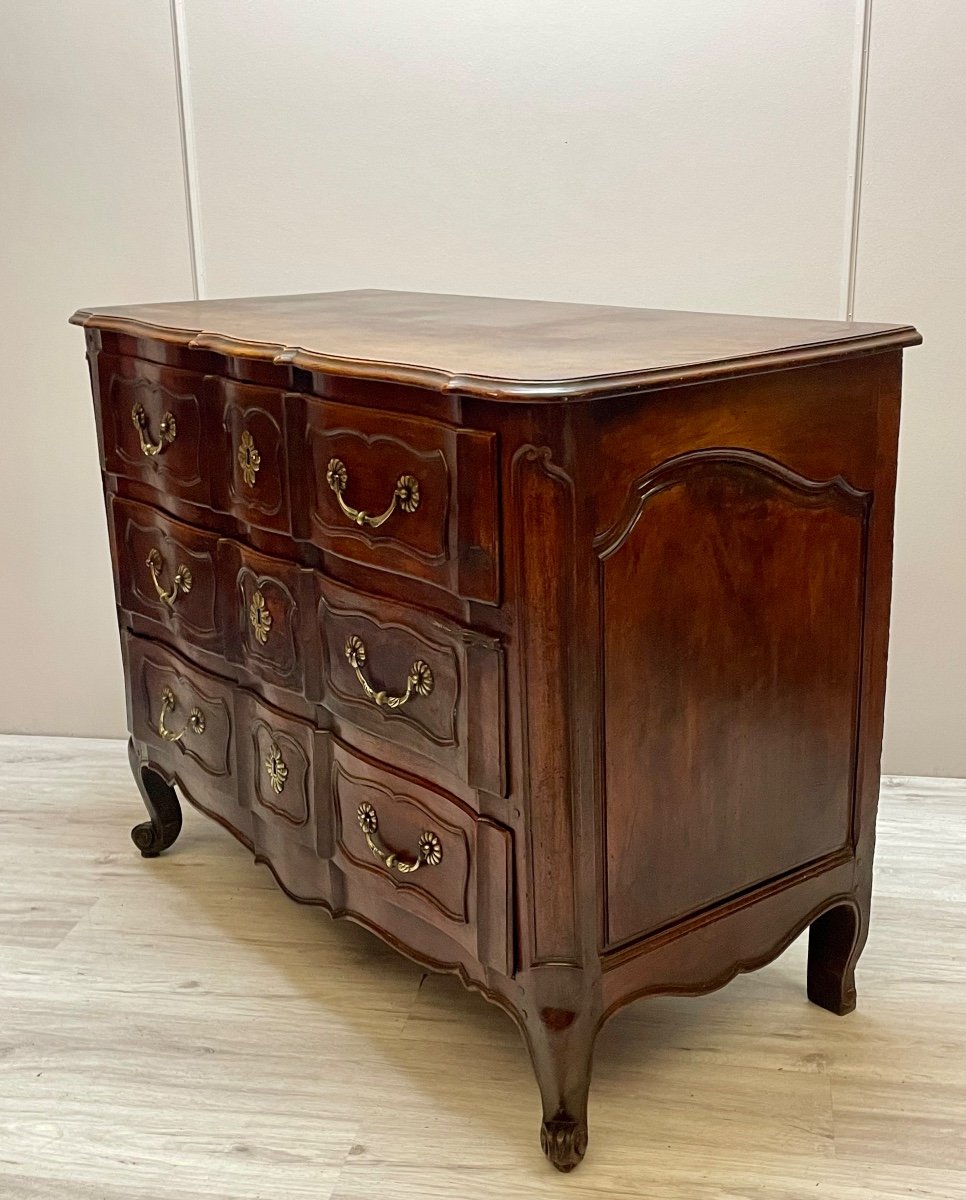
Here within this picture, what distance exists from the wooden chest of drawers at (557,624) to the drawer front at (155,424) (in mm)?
11

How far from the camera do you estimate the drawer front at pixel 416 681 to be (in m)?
1.56

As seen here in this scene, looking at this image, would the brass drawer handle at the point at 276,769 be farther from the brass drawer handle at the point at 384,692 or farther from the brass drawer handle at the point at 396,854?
the brass drawer handle at the point at 384,692

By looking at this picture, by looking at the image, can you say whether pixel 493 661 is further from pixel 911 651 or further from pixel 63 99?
pixel 63 99

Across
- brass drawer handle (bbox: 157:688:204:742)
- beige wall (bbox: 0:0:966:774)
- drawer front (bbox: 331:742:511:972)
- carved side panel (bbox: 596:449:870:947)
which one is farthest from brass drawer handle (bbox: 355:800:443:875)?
beige wall (bbox: 0:0:966:774)

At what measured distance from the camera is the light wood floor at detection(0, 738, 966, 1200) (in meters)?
1.69

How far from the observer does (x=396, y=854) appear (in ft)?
5.93

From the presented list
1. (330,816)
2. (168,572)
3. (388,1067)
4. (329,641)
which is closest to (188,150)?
(168,572)

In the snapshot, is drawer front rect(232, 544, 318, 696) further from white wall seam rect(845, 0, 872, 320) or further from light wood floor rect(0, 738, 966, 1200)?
white wall seam rect(845, 0, 872, 320)

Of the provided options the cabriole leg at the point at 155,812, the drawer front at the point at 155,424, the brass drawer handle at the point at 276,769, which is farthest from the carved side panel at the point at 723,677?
the cabriole leg at the point at 155,812

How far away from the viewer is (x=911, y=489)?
103 inches

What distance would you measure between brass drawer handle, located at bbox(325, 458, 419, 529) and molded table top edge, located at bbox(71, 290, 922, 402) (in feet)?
0.41

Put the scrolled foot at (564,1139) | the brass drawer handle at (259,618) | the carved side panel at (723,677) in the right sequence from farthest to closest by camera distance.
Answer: the brass drawer handle at (259,618) → the scrolled foot at (564,1139) → the carved side panel at (723,677)

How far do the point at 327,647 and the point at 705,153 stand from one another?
Result: 129cm

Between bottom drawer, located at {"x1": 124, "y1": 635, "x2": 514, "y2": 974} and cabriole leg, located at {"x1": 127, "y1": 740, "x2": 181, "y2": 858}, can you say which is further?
cabriole leg, located at {"x1": 127, "y1": 740, "x2": 181, "y2": 858}
